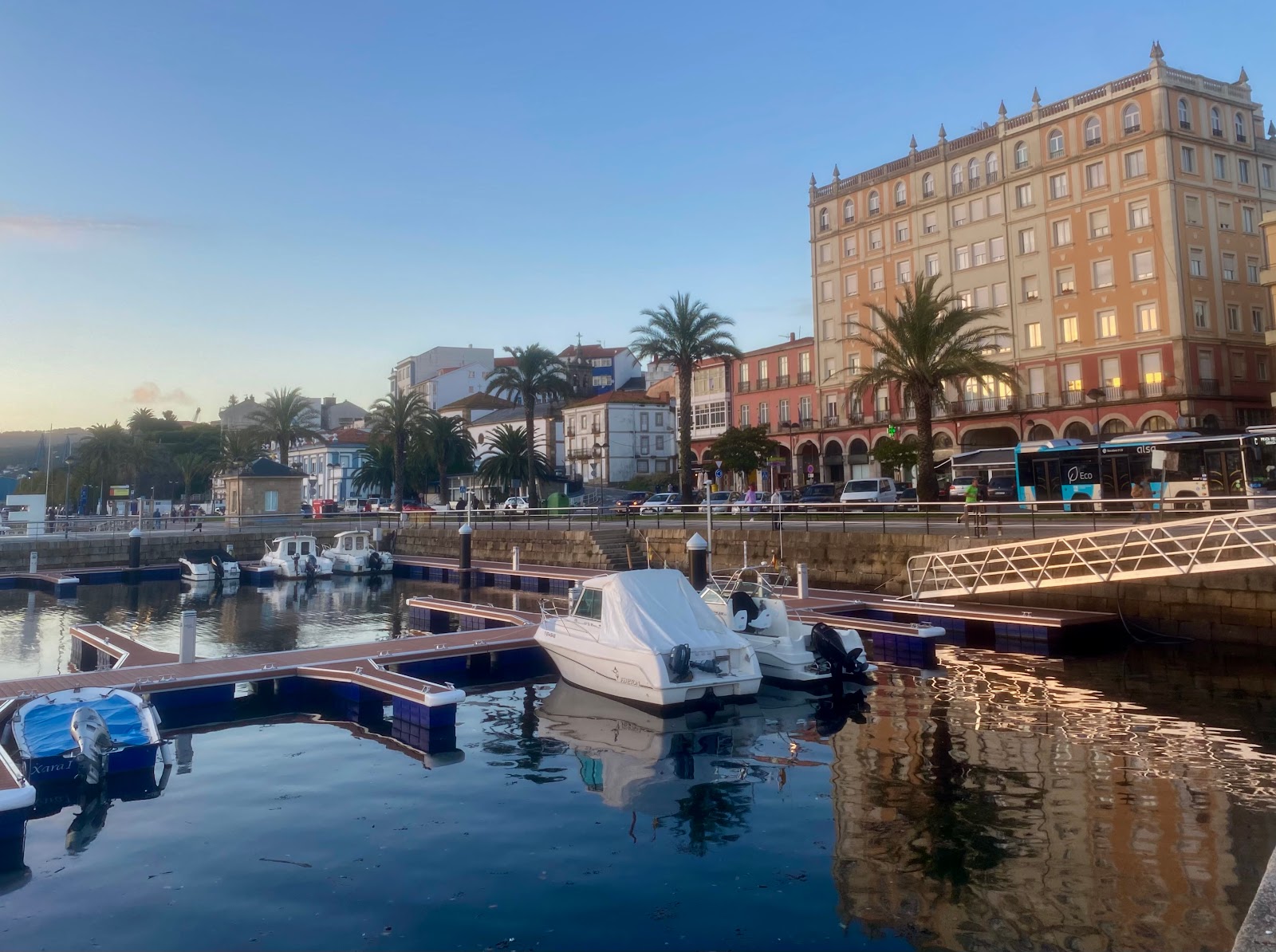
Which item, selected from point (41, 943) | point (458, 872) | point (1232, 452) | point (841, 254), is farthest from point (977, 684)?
point (841, 254)

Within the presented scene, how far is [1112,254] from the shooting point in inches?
2037

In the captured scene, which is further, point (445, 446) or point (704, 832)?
point (445, 446)

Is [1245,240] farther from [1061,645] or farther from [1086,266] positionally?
[1061,645]

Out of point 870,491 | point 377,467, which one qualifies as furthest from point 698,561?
point 377,467

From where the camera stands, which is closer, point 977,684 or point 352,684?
point 352,684

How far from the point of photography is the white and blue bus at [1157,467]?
28.6m

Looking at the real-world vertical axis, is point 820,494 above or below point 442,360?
below

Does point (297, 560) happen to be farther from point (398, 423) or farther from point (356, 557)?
point (398, 423)

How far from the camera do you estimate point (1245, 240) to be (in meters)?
52.1

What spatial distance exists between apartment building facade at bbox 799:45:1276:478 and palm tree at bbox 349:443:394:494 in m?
43.8

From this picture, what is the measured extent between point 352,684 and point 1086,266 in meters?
50.6

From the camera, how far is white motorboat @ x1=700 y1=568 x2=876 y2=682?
1755 centimetres

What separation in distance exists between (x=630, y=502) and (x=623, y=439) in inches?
1461

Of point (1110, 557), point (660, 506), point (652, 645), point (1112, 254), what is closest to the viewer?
point (652, 645)
